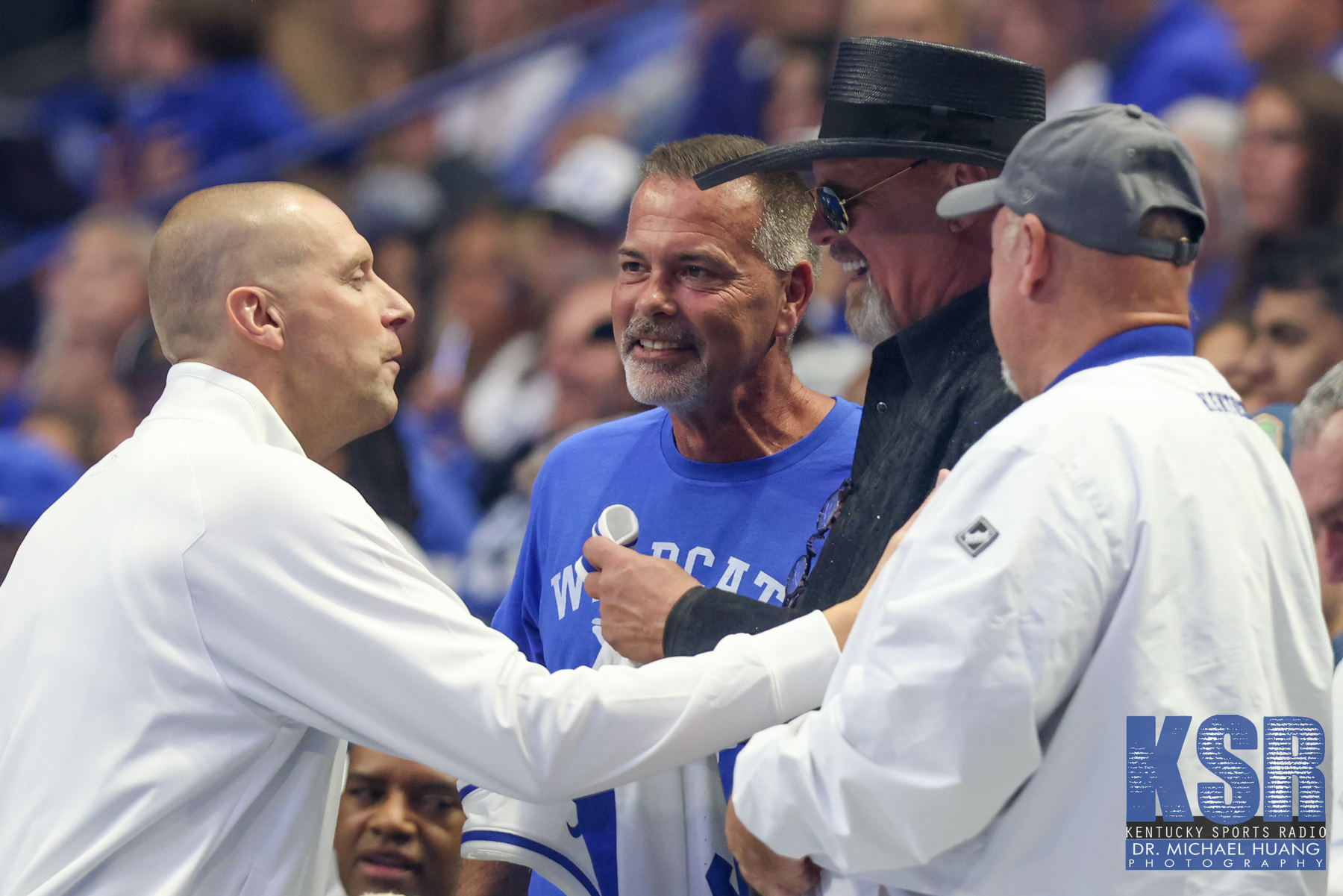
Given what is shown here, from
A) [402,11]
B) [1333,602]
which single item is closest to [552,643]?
[1333,602]

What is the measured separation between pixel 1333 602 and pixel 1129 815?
1.44 m

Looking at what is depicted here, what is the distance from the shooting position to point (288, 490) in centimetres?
177

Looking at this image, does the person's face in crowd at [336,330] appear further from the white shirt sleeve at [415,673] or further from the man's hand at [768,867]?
the man's hand at [768,867]

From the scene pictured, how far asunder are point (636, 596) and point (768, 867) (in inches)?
20.0

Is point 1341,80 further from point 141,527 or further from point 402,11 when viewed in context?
point 402,11

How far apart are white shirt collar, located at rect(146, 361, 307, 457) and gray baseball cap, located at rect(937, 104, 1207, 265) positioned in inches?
42.9

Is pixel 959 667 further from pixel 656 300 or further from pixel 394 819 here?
pixel 394 819

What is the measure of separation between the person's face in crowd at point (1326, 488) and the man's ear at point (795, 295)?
3.47 feet

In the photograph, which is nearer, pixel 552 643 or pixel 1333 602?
pixel 552 643

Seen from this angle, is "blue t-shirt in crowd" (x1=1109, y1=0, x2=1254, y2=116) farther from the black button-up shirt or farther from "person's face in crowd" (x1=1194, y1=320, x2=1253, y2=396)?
the black button-up shirt

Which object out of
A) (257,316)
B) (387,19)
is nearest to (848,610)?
(257,316)

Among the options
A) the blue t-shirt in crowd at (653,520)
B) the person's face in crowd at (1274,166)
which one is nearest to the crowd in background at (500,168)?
the person's face in crowd at (1274,166)

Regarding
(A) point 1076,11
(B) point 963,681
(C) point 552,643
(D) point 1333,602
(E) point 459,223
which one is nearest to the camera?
(B) point 963,681

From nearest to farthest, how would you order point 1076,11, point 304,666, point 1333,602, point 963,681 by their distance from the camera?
point 963,681, point 304,666, point 1333,602, point 1076,11
